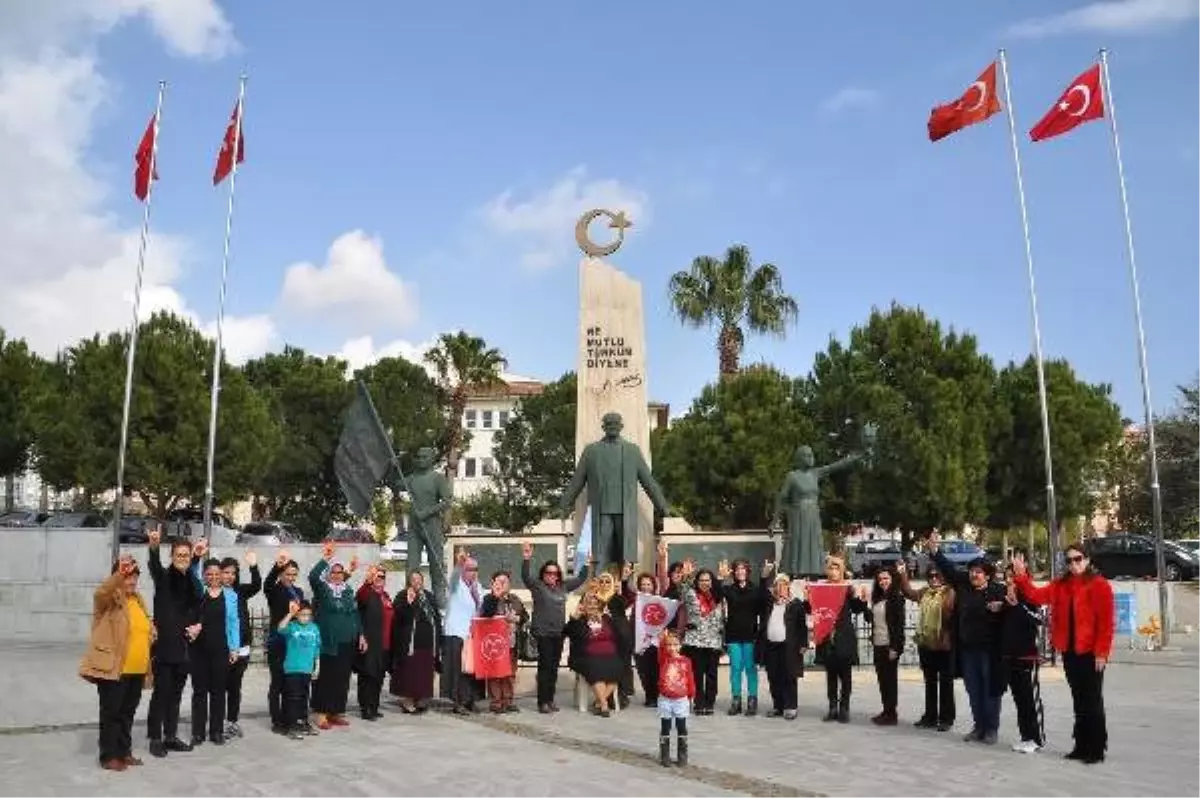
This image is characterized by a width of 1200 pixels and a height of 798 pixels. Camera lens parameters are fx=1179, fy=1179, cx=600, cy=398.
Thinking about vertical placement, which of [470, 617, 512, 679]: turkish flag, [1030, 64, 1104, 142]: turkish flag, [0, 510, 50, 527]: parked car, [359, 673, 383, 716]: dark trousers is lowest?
[359, 673, 383, 716]: dark trousers

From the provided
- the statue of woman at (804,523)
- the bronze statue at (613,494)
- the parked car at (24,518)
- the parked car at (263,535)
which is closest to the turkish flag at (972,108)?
the statue of woman at (804,523)

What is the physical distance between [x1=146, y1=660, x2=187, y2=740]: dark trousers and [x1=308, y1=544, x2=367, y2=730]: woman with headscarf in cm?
147

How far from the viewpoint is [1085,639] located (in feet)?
29.5

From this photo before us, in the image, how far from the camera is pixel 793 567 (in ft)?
53.1

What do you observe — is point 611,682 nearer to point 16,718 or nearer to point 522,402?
point 16,718

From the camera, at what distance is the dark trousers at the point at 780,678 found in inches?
448

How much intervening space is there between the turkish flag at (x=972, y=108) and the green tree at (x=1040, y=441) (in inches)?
702

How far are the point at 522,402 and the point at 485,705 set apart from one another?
47.4 meters

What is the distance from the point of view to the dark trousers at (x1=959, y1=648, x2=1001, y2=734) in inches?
386

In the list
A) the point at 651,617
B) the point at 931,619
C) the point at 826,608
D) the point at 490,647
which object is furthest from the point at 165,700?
the point at 931,619

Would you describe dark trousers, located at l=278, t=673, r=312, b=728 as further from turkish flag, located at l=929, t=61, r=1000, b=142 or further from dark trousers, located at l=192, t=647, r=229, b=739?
turkish flag, located at l=929, t=61, r=1000, b=142

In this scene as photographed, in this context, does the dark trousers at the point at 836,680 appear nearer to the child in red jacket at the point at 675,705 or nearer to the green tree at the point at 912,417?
the child in red jacket at the point at 675,705

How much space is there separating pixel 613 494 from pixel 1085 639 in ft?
19.7

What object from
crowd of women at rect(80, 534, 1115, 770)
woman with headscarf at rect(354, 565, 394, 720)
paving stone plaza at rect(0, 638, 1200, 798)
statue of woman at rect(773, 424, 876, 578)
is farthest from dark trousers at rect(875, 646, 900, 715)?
statue of woman at rect(773, 424, 876, 578)
